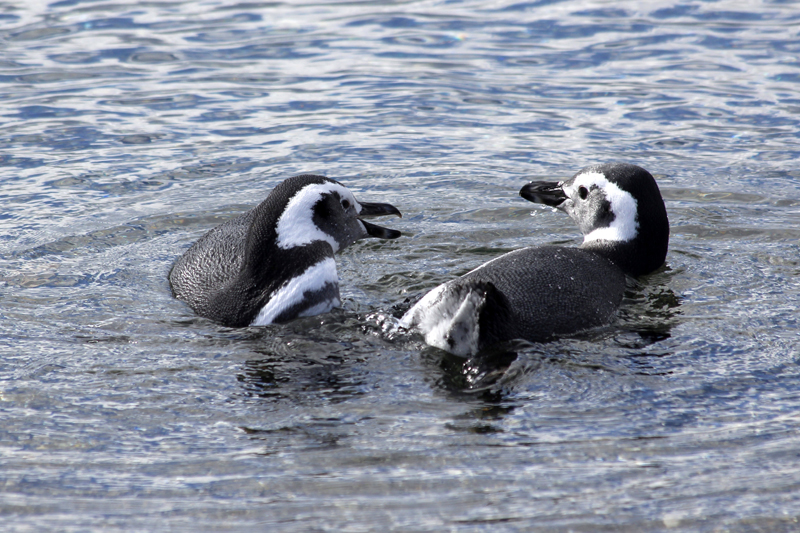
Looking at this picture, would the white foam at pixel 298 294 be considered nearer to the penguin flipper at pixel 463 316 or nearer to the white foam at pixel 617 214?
the penguin flipper at pixel 463 316

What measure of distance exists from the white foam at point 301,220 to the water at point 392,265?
0.52 m

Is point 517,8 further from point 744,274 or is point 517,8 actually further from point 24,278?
point 24,278

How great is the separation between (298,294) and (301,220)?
493 millimetres

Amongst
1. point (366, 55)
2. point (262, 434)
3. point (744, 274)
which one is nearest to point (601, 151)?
point (744, 274)

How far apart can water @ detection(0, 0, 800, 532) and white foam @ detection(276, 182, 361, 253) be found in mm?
523

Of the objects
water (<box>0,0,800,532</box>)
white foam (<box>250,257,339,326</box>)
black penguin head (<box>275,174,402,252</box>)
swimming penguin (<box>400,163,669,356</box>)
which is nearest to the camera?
water (<box>0,0,800,532</box>)

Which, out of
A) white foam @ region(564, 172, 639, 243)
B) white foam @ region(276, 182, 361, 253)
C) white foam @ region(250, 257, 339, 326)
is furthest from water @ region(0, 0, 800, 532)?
white foam @ region(276, 182, 361, 253)

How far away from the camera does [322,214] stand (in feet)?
20.0

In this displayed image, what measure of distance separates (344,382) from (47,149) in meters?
5.50

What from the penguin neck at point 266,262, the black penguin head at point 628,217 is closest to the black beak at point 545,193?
the black penguin head at point 628,217

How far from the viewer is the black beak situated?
7117 millimetres

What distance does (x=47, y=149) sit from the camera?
359 inches

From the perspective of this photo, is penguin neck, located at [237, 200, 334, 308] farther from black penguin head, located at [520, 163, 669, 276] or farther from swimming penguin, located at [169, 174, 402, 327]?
black penguin head, located at [520, 163, 669, 276]

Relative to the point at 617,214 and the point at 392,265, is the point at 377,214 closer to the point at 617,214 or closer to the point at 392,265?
the point at 392,265
